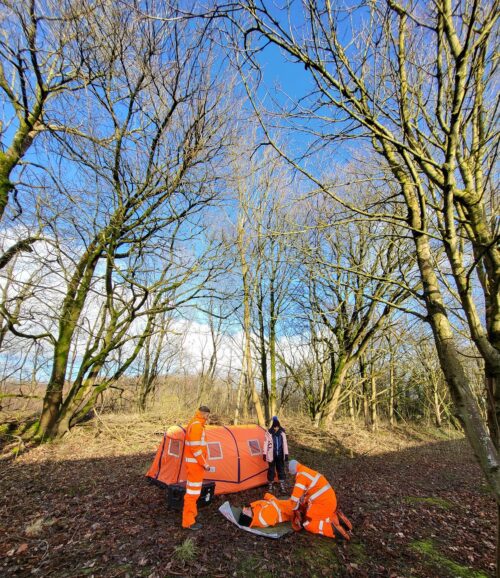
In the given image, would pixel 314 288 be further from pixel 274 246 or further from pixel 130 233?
pixel 130 233

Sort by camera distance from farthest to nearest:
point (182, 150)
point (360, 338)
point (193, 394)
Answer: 1. point (193, 394)
2. point (360, 338)
3. point (182, 150)

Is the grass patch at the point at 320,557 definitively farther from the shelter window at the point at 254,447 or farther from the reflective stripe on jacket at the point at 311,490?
the shelter window at the point at 254,447

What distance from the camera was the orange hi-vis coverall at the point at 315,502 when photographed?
4.74 meters

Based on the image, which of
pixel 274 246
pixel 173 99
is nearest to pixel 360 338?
pixel 274 246

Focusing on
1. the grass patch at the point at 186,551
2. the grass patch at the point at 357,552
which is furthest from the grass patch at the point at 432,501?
the grass patch at the point at 186,551

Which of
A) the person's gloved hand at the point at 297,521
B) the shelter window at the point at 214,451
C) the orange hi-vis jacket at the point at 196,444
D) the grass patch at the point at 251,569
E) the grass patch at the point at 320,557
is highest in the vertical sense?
the orange hi-vis jacket at the point at 196,444

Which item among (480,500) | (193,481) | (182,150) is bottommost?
(480,500)

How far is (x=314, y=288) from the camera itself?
47.1 ft

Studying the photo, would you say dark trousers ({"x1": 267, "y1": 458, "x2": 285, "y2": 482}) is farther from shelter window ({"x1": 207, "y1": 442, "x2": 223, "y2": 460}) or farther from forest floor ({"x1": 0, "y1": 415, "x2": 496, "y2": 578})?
shelter window ({"x1": 207, "y1": 442, "x2": 223, "y2": 460})

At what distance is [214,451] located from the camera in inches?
263

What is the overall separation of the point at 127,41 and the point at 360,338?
39.3ft

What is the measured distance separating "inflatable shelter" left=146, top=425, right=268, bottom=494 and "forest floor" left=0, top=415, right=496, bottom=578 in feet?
0.89

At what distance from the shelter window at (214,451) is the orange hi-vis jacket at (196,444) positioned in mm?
1395

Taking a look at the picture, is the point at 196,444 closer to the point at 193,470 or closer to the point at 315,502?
the point at 193,470
